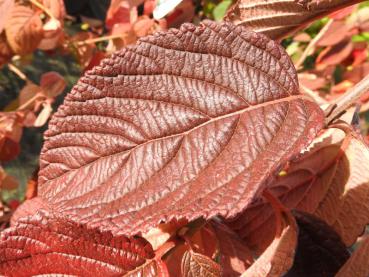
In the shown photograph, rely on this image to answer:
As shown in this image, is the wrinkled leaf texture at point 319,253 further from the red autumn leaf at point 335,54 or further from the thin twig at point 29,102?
the red autumn leaf at point 335,54

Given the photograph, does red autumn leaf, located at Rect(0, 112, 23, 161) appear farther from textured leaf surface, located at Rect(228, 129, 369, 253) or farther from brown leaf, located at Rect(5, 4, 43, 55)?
textured leaf surface, located at Rect(228, 129, 369, 253)

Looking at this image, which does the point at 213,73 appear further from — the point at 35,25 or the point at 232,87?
the point at 35,25

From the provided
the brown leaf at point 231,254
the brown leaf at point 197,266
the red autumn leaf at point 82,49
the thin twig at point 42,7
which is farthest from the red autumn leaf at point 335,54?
the brown leaf at point 197,266

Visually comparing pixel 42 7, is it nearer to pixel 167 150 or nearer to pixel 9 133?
pixel 9 133

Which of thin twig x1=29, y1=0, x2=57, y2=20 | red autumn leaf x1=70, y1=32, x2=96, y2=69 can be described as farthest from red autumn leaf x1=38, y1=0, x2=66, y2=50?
red autumn leaf x1=70, y1=32, x2=96, y2=69

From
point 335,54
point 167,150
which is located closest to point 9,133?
point 167,150
